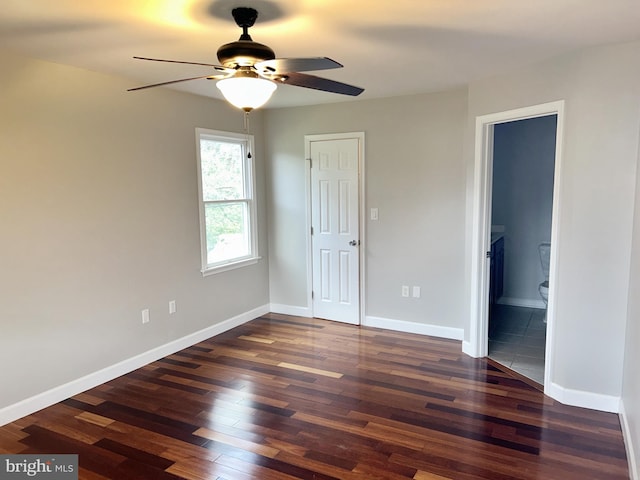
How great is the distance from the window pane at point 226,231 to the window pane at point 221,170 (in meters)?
0.12

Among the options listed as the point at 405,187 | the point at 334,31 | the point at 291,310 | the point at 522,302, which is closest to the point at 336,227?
the point at 405,187

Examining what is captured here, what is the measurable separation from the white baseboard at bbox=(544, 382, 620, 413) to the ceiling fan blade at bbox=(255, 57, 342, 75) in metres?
2.68

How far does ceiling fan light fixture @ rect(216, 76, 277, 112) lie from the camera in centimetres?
199

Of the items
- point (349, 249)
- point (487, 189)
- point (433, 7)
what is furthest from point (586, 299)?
point (349, 249)

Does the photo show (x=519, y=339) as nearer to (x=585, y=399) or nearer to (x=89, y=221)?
(x=585, y=399)

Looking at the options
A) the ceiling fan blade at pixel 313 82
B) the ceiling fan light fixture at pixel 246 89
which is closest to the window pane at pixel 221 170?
the ceiling fan blade at pixel 313 82

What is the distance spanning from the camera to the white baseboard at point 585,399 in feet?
9.91

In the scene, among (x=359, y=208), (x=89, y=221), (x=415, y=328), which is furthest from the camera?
(x=359, y=208)

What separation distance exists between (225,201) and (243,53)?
9.36 ft

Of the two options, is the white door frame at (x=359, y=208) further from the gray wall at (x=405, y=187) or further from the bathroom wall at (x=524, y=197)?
the bathroom wall at (x=524, y=197)

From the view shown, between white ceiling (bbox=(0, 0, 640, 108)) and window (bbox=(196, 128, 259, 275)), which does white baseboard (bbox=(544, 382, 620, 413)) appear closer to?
white ceiling (bbox=(0, 0, 640, 108))

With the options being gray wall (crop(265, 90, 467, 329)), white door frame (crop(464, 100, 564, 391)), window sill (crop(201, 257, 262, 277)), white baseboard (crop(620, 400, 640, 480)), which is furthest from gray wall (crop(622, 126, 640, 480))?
window sill (crop(201, 257, 262, 277))

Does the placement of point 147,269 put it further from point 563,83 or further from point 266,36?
point 563,83

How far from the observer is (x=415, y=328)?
15.3 feet
